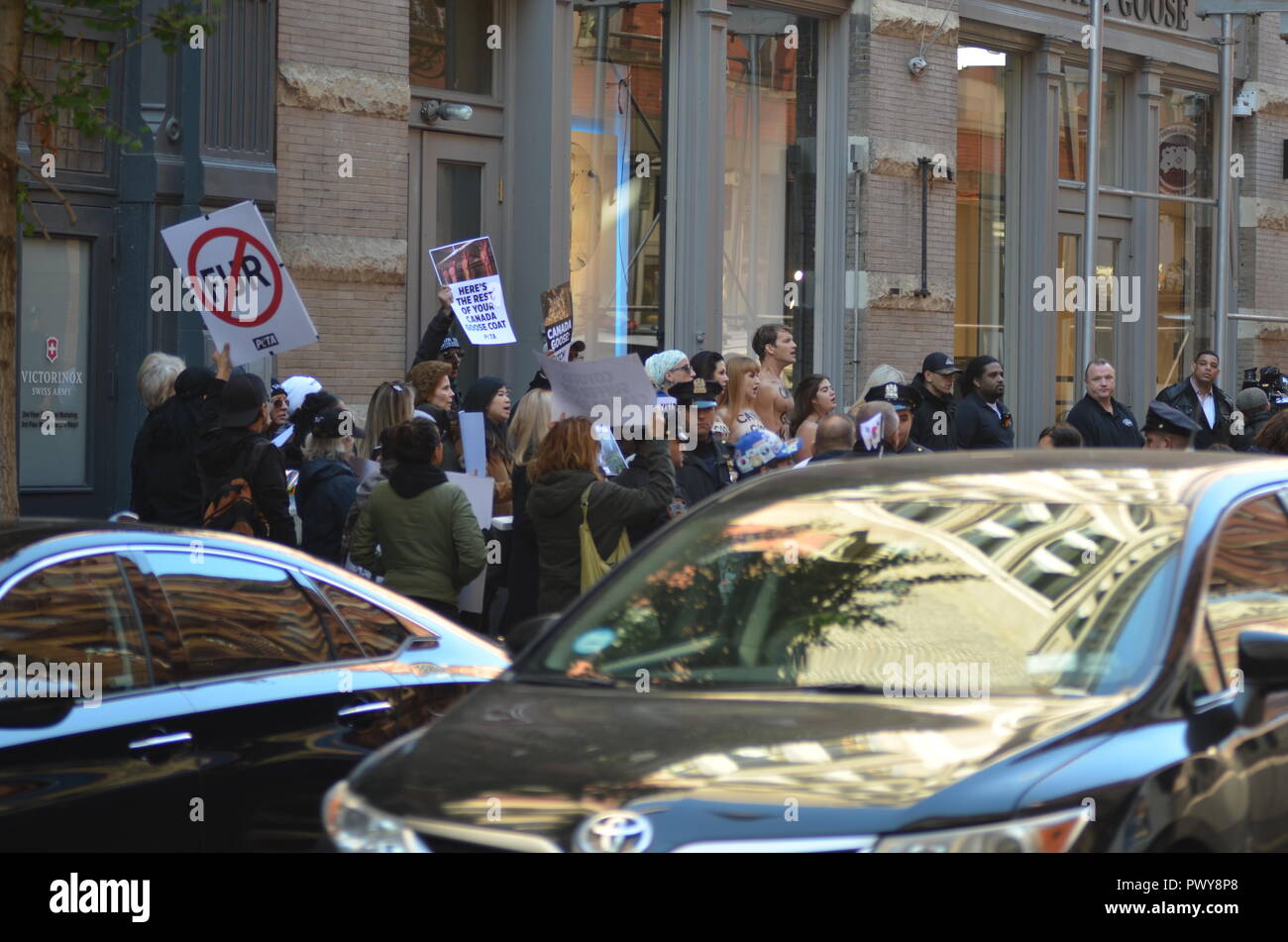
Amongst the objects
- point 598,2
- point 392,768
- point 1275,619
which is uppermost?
point 598,2

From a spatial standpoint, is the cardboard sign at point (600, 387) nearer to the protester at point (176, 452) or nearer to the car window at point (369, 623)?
the protester at point (176, 452)

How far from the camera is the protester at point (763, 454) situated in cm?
921

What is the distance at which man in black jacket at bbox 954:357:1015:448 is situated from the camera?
12.1m

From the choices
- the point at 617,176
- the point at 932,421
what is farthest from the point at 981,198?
the point at 932,421

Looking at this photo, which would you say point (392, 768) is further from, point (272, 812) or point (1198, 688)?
point (1198, 688)

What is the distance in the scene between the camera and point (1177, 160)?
75.0ft

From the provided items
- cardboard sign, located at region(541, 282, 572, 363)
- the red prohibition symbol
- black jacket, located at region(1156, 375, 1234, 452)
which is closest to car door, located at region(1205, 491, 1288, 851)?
the red prohibition symbol

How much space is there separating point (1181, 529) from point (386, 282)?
1011cm

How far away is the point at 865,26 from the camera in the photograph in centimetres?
1788

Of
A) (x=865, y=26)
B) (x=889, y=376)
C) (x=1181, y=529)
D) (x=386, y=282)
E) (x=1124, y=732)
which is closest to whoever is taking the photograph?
(x=1124, y=732)

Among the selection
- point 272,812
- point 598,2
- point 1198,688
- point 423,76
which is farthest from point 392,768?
point 598,2

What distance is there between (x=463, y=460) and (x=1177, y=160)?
15392 millimetres

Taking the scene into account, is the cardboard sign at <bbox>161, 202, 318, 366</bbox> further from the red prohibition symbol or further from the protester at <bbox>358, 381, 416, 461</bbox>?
A: the protester at <bbox>358, 381, 416, 461</bbox>

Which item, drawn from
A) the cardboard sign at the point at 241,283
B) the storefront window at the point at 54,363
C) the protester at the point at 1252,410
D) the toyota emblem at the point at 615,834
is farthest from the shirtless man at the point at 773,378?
the toyota emblem at the point at 615,834
